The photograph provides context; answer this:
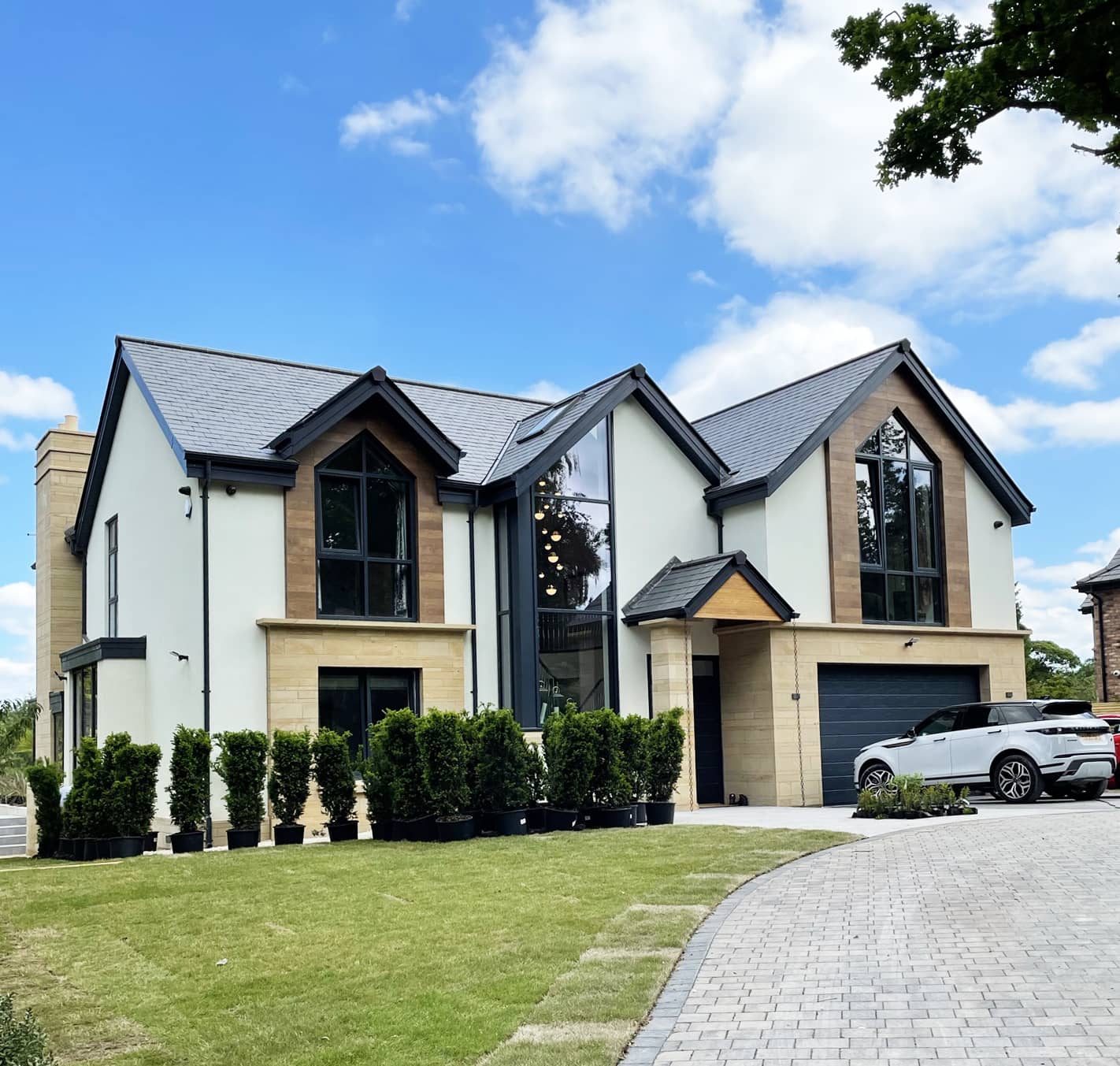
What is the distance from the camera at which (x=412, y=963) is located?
8.28m

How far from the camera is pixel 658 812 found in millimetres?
17484

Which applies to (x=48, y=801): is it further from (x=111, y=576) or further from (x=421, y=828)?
(x=111, y=576)

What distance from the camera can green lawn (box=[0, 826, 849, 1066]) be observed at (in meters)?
6.62

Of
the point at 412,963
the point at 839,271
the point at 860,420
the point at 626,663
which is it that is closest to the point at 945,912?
the point at 412,963

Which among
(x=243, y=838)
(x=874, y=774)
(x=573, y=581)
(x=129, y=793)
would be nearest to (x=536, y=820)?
(x=243, y=838)

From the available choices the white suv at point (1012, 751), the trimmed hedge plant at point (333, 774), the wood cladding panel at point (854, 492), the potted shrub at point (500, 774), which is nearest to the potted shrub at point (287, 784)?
the trimmed hedge plant at point (333, 774)

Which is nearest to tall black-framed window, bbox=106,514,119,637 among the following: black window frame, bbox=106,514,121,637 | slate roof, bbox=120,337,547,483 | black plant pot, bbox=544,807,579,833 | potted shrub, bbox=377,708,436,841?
black window frame, bbox=106,514,121,637

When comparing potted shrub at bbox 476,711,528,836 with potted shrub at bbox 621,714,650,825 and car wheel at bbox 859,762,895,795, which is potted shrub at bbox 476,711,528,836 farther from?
car wheel at bbox 859,762,895,795

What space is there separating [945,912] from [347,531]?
1263 centimetres

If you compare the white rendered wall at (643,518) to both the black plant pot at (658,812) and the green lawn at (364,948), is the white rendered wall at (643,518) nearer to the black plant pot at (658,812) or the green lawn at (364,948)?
the black plant pot at (658,812)

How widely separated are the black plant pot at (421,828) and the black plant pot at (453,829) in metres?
0.08

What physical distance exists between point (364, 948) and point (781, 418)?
57.9ft

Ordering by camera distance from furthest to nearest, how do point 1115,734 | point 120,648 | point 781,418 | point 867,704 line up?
point 781,418, point 867,704, point 1115,734, point 120,648

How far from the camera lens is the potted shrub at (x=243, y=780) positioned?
51.8ft
